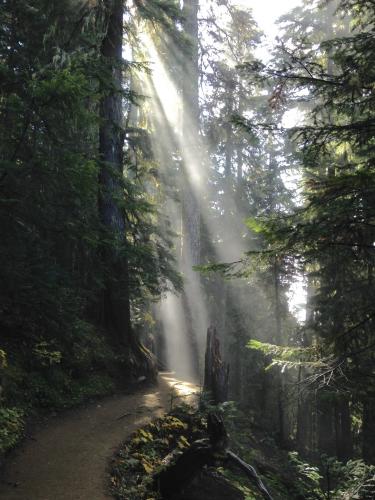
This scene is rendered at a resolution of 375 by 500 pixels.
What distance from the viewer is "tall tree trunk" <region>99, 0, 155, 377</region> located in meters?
12.2

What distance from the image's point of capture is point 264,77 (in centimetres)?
681

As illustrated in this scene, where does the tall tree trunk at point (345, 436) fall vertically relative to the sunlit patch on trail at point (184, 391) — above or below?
below

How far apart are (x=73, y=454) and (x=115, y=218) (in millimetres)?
7500

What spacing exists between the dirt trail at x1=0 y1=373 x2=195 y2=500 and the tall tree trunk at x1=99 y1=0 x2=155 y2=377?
304cm

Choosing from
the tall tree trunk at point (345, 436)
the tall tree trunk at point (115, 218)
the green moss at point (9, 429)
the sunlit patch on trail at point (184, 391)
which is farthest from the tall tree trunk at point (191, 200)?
the green moss at point (9, 429)

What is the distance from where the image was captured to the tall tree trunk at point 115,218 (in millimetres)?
12195

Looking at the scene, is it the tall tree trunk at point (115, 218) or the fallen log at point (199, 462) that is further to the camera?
the tall tree trunk at point (115, 218)

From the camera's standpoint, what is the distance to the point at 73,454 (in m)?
6.88

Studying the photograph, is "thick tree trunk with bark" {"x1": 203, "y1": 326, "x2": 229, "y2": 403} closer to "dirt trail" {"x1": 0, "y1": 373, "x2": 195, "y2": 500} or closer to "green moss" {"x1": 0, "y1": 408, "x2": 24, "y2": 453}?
"dirt trail" {"x1": 0, "y1": 373, "x2": 195, "y2": 500}

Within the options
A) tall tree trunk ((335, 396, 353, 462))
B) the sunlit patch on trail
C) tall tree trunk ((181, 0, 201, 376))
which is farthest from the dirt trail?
tall tree trunk ((181, 0, 201, 376))

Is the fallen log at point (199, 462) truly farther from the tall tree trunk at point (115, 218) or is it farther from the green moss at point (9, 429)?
the tall tree trunk at point (115, 218)

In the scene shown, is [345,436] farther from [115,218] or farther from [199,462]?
[199,462]

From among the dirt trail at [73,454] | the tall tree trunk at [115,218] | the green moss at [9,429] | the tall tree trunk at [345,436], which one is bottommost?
the tall tree trunk at [345,436]

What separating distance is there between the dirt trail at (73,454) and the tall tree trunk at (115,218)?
3039 millimetres
